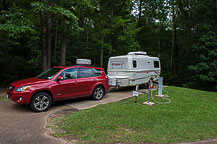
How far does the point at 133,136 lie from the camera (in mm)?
4207

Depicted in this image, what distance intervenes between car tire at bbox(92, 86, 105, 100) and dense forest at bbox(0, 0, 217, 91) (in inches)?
183

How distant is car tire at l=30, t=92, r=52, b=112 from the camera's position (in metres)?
6.09

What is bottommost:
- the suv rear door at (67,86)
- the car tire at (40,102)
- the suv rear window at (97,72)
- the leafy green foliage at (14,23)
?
the car tire at (40,102)

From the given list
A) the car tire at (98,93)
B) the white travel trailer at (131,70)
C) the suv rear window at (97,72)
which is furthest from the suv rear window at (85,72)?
the white travel trailer at (131,70)

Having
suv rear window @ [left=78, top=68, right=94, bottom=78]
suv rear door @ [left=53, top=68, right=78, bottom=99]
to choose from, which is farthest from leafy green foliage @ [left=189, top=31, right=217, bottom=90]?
suv rear door @ [left=53, top=68, right=78, bottom=99]

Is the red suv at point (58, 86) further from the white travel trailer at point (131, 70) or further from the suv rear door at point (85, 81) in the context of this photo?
the white travel trailer at point (131, 70)

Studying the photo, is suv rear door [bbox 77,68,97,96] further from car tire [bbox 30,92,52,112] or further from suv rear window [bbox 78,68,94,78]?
car tire [bbox 30,92,52,112]

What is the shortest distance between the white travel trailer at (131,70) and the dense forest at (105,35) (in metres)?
3.45

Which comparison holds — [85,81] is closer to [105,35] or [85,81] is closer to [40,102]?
[40,102]

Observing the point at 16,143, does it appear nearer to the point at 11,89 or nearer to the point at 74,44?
the point at 11,89

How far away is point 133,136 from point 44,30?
32.8ft

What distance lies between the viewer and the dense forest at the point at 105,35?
11.0 meters

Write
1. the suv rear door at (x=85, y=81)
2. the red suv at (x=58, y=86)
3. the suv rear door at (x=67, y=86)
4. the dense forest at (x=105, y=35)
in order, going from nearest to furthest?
the red suv at (x=58, y=86) → the suv rear door at (x=67, y=86) → the suv rear door at (x=85, y=81) → the dense forest at (x=105, y=35)

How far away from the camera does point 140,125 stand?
490cm
